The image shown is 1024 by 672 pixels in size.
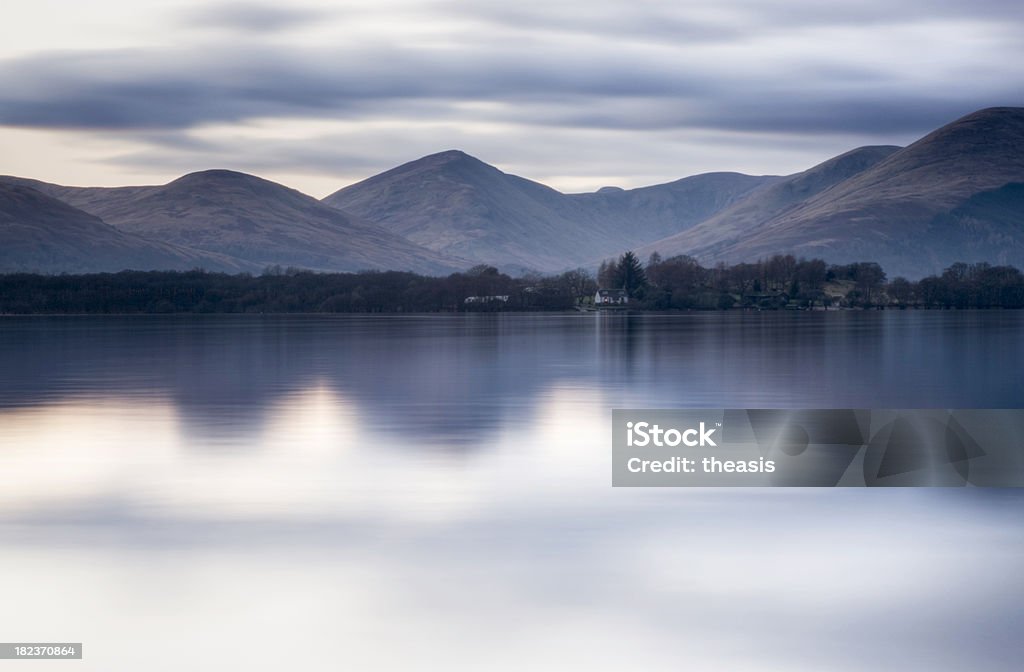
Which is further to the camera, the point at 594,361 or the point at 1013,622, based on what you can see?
the point at 594,361

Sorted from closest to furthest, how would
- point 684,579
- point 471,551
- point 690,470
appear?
point 684,579, point 471,551, point 690,470

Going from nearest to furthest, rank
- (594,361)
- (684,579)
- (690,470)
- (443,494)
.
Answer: (684,579) < (443,494) < (690,470) < (594,361)

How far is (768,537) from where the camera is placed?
18.6 m

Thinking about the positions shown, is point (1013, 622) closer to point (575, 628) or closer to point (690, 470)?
point (575, 628)

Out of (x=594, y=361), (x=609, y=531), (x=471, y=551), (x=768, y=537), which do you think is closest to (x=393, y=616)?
(x=471, y=551)

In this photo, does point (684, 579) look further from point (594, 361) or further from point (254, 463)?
point (594, 361)

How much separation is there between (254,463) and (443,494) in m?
6.06

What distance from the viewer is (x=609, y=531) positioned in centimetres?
1902

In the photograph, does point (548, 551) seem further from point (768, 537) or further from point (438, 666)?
point (438, 666)

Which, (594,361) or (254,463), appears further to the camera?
(594,361)

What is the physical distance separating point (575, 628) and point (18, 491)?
13555 mm

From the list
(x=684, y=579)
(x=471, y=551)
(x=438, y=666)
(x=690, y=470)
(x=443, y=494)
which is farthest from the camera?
(x=690, y=470)

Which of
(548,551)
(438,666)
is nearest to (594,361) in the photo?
(548,551)

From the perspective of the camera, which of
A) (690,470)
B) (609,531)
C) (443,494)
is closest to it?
(609,531)
